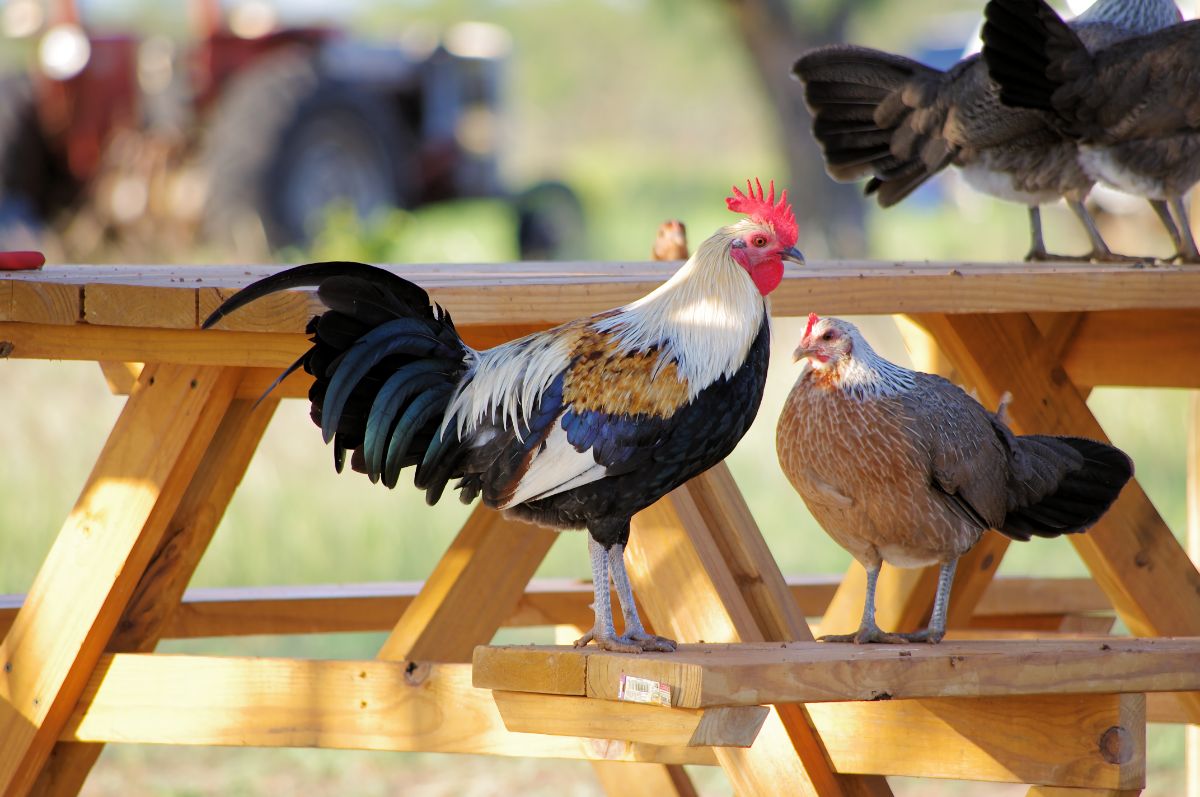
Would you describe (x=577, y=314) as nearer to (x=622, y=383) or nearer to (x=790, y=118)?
(x=622, y=383)

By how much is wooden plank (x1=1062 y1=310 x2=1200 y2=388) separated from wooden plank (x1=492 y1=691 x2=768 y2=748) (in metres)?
1.83

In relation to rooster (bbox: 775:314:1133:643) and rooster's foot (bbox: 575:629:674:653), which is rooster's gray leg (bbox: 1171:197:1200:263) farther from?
rooster's foot (bbox: 575:629:674:653)

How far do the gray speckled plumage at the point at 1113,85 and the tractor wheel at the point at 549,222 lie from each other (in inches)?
384

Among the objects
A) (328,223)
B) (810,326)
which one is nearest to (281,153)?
(328,223)

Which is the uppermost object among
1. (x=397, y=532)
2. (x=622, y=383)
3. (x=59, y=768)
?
(x=397, y=532)

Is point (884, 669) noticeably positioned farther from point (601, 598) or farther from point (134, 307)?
point (134, 307)

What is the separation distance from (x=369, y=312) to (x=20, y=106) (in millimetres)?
11517

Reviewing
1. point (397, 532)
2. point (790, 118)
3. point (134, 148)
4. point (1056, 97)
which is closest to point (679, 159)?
point (790, 118)

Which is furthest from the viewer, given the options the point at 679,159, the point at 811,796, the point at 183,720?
the point at 679,159

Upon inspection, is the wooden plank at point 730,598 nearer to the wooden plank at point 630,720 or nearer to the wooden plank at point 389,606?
the wooden plank at point 630,720

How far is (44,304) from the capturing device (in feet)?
Result: 8.18

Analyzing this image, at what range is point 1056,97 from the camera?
365 centimetres

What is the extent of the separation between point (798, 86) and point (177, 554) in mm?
12421

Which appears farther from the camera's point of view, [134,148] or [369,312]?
[134,148]
